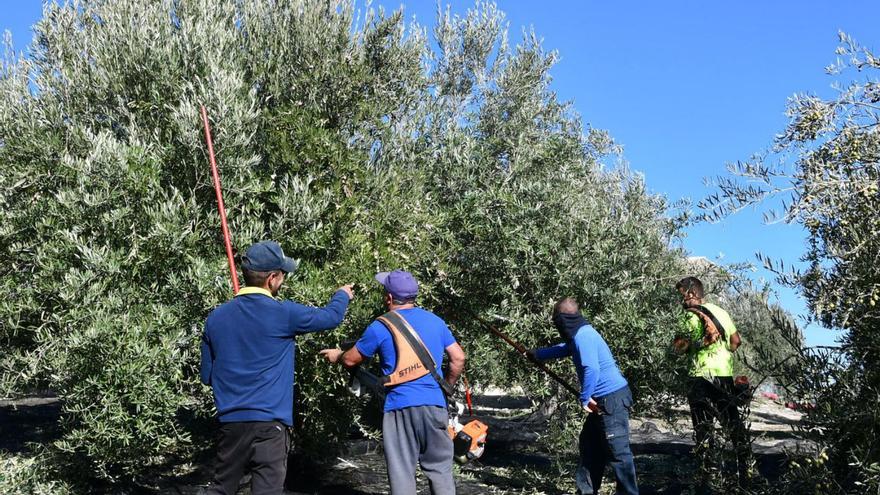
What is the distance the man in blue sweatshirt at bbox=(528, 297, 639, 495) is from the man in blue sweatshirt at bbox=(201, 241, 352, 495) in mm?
2660

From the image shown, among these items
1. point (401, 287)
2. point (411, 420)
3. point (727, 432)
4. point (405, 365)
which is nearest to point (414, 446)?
point (411, 420)

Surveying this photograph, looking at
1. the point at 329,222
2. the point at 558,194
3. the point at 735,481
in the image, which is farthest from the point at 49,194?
the point at 735,481

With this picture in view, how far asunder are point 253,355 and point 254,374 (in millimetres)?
123

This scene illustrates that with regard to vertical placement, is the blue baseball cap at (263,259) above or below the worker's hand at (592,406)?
above

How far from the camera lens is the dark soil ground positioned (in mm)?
8781

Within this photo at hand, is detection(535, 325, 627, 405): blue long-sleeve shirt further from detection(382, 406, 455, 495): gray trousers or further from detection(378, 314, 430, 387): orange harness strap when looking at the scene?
detection(378, 314, 430, 387): orange harness strap

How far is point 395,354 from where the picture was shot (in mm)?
5602

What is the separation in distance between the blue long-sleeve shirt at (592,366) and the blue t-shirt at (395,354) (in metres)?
1.59

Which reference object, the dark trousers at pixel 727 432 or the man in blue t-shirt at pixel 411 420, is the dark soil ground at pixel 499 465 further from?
the man in blue t-shirt at pixel 411 420

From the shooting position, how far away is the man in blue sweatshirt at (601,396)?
22.0 feet

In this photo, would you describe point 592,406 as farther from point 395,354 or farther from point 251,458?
point 251,458

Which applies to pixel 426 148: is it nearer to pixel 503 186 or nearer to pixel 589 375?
pixel 503 186

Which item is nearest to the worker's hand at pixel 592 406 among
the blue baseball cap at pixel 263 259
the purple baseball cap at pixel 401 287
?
the purple baseball cap at pixel 401 287

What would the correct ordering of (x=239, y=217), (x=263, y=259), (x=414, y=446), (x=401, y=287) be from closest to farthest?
(x=263, y=259) → (x=414, y=446) → (x=401, y=287) → (x=239, y=217)
